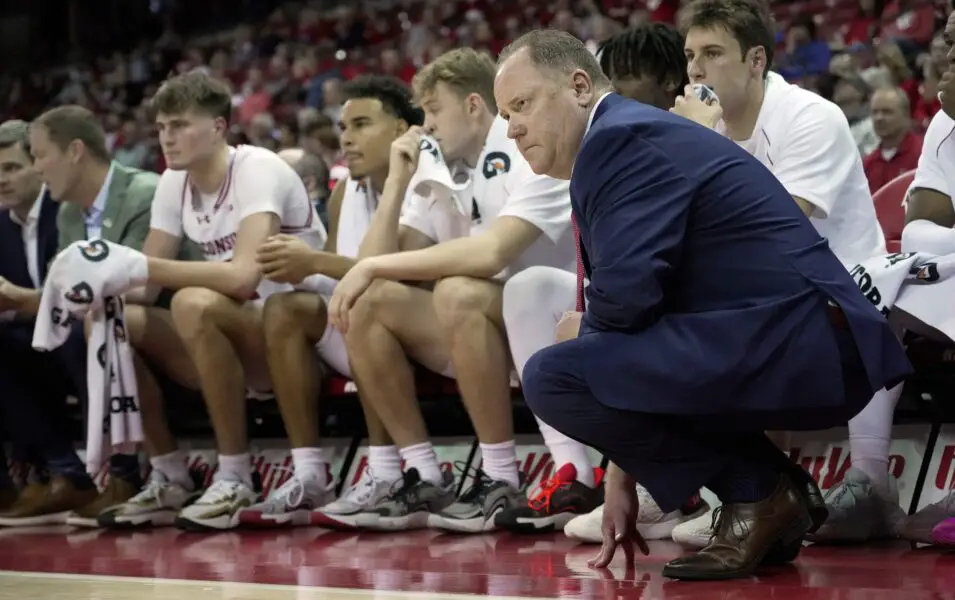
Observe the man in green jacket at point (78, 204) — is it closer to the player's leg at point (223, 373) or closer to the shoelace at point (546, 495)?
the player's leg at point (223, 373)

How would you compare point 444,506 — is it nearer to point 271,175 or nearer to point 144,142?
point 271,175

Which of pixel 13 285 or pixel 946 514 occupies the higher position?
pixel 13 285

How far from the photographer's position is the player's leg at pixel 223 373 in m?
5.11

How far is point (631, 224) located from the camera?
303 cm

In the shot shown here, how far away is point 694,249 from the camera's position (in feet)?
10.4

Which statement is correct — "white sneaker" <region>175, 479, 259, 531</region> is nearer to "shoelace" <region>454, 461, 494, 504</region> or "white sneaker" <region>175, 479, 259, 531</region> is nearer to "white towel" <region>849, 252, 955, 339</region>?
"shoelace" <region>454, 461, 494, 504</region>

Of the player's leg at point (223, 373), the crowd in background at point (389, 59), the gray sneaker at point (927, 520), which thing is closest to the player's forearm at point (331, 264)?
the player's leg at point (223, 373)

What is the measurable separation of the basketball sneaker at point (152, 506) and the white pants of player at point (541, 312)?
1.67 meters

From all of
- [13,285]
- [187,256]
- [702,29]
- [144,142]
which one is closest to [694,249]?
[702,29]

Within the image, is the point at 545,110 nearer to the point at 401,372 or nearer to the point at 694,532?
the point at 694,532

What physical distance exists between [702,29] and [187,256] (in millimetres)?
2587

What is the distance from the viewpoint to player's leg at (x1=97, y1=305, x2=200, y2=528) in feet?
17.6

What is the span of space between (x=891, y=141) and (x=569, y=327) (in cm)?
420

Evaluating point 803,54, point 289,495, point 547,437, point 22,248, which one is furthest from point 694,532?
point 803,54
